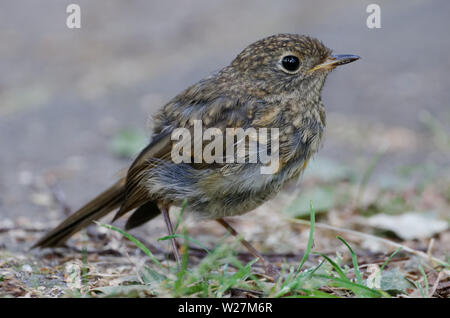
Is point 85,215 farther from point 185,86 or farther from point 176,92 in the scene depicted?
point 185,86

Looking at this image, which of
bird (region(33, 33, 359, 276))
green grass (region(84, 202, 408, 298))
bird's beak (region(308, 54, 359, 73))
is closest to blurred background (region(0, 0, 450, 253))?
bird (region(33, 33, 359, 276))

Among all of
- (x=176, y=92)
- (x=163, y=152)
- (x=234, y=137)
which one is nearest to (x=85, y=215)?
(x=163, y=152)

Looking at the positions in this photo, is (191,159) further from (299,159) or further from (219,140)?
(299,159)

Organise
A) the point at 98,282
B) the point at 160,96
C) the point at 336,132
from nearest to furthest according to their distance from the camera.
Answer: the point at 98,282 < the point at 336,132 < the point at 160,96

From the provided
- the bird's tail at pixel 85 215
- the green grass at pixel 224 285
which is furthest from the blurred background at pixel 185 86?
the green grass at pixel 224 285

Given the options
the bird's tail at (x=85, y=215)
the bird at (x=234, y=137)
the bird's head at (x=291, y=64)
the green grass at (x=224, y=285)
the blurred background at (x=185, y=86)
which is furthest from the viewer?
the blurred background at (x=185, y=86)

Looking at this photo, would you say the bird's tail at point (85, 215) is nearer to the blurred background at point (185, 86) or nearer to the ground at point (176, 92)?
the ground at point (176, 92)
